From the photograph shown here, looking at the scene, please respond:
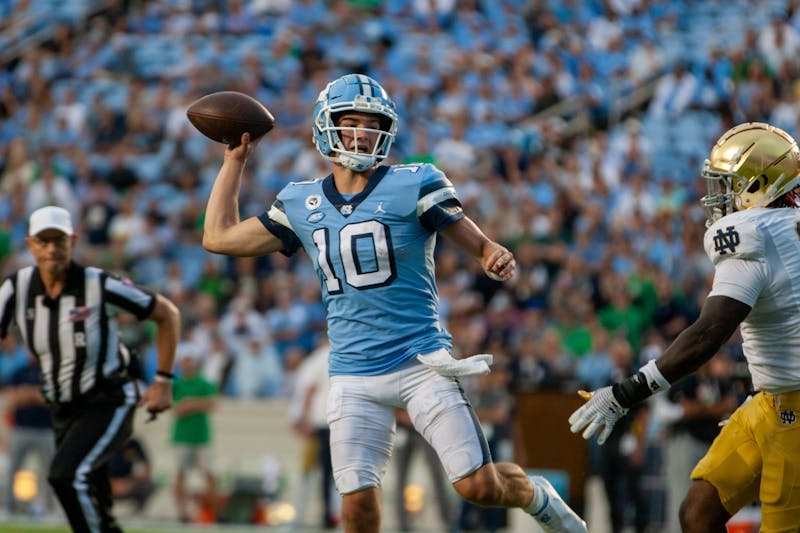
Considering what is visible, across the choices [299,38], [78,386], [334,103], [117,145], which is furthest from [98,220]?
[334,103]

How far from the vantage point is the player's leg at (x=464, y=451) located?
198 inches

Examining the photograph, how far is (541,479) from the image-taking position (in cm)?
534

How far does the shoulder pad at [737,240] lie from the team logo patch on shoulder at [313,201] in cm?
154

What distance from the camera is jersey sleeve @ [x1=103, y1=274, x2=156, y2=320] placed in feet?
21.5

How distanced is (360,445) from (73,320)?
2054 mm

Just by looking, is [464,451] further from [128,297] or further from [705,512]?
[128,297]

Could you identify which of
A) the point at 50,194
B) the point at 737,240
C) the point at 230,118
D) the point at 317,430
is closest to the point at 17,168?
the point at 50,194

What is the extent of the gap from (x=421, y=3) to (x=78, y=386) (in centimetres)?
1043

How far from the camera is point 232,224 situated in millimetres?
5492

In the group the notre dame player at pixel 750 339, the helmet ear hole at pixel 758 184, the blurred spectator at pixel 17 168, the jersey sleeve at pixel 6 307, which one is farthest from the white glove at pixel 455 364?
the blurred spectator at pixel 17 168

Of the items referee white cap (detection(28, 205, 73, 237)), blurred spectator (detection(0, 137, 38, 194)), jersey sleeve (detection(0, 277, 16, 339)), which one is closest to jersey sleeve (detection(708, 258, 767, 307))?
referee white cap (detection(28, 205, 73, 237))

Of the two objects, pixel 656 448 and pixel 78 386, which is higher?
pixel 78 386

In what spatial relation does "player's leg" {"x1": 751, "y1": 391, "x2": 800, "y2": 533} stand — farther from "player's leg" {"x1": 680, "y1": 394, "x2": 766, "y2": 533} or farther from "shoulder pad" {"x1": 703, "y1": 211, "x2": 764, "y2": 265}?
"shoulder pad" {"x1": 703, "y1": 211, "x2": 764, "y2": 265}

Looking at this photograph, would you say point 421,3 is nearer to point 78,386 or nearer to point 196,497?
point 196,497
